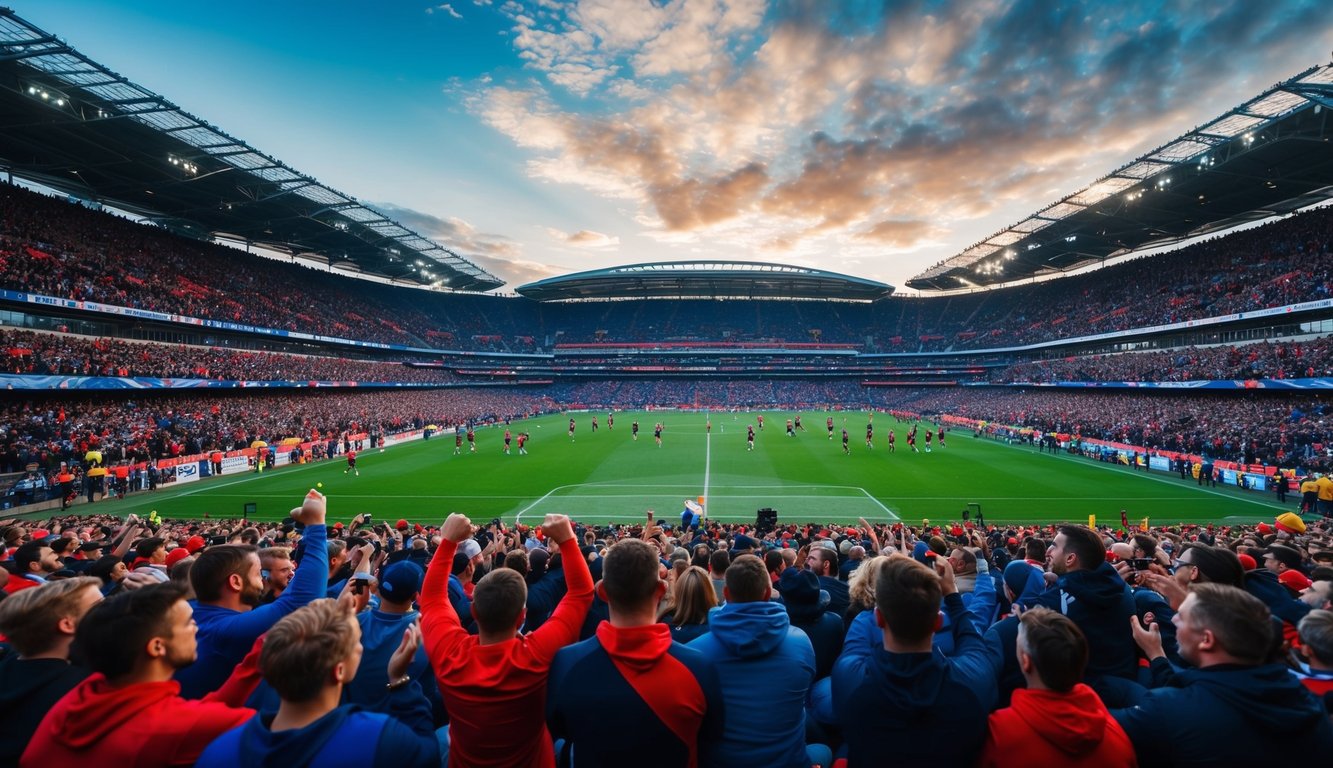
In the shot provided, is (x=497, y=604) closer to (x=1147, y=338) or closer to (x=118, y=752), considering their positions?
(x=118, y=752)

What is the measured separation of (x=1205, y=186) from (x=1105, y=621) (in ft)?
180

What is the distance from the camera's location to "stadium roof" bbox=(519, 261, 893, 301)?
8825cm

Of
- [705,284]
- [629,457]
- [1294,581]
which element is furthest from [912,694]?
[705,284]

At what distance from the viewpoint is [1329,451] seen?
1047 inches

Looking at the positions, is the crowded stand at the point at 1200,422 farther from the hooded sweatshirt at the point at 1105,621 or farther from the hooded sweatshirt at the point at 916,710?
the hooded sweatshirt at the point at 916,710

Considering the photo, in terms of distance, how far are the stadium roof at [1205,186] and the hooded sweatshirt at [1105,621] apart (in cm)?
3659

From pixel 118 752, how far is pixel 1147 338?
7025 cm

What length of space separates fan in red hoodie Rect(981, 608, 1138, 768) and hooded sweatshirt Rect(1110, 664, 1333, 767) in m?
0.24

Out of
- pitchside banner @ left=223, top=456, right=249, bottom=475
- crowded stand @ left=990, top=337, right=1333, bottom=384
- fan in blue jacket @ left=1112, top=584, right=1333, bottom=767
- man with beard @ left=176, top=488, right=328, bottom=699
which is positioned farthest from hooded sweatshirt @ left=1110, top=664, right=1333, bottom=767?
crowded stand @ left=990, top=337, right=1333, bottom=384

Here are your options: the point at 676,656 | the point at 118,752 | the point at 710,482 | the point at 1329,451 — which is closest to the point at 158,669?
the point at 118,752

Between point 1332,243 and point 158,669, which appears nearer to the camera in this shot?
point 158,669

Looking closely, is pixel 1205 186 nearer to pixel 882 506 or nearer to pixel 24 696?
pixel 882 506

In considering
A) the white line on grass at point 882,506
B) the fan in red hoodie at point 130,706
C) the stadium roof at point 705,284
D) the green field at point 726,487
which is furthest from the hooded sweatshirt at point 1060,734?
the stadium roof at point 705,284

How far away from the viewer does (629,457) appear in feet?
118
